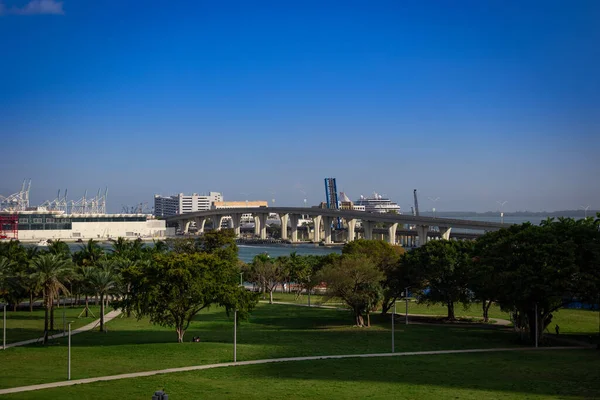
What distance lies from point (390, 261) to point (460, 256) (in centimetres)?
645

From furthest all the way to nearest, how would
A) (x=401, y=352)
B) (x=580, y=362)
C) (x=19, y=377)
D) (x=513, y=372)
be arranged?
(x=401, y=352) < (x=580, y=362) < (x=513, y=372) < (x=19, y=377)

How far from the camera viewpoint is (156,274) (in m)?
43.7

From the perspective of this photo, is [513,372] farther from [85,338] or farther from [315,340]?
[85,338]

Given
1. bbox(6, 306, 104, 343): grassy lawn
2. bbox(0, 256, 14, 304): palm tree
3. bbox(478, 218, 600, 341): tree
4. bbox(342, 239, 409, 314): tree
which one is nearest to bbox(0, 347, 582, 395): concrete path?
bbox(478, 218, 600, 341): tree

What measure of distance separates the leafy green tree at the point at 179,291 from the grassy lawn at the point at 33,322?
7639mm

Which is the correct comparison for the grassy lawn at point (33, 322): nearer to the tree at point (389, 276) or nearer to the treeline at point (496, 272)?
the treeline at point (496, 272)

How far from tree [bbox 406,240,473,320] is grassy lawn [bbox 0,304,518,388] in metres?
4.64

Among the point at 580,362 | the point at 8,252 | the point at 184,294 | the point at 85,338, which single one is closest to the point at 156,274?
the point at 184,294

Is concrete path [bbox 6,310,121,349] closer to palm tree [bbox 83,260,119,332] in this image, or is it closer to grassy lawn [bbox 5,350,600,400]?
palm tree [bbox 83,260,119,332]

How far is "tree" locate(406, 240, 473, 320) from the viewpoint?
56688 millimetres

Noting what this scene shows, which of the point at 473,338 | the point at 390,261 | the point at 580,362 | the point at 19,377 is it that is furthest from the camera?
the point at 390,261

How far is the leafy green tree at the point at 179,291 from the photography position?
1679 inches

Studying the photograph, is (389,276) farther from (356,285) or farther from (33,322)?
Answer: (33,322)

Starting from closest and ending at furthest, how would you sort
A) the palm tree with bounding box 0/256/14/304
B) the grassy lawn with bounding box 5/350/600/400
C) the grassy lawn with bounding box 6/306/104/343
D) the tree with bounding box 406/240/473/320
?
the grassy lawn with bounding box 5/350/600/400 → the grassy lawn with bounding box 6/306/104/343 → the palm tree with bounding box 0/256/14/304 → the tree with bounding box 406/240/473/320
